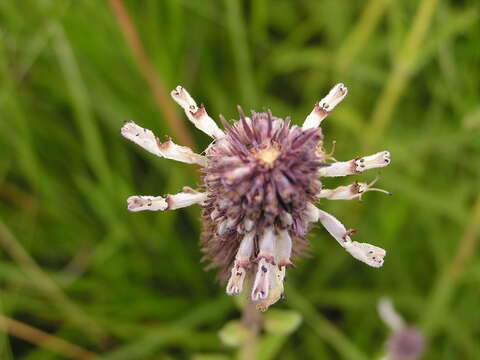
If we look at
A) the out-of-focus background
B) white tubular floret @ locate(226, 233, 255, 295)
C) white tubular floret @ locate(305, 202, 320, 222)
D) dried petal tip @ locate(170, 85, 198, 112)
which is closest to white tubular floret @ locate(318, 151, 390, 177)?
white tubular floret @ locate(305, 202, 320, 222)

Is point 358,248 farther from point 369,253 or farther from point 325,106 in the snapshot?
point 325,106

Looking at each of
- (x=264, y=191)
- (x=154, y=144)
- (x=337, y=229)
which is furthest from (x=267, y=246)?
(x=154, y=144)

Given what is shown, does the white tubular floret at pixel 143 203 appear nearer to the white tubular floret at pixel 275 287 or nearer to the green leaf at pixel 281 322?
the white tubular floret at pixel 275 287

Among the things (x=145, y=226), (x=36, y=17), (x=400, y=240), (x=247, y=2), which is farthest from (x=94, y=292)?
(x=247, y=2)

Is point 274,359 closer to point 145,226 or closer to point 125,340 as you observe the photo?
point 125,340

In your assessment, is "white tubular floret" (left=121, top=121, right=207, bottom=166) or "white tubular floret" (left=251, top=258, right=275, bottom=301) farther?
"white tubular floret" (left=121, top=121, right=207, bottom=166)

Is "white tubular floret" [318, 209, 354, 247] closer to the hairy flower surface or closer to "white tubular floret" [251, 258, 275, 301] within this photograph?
the hairy flower surface
